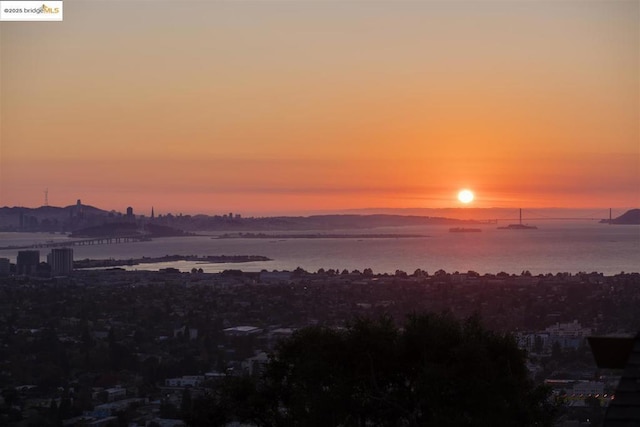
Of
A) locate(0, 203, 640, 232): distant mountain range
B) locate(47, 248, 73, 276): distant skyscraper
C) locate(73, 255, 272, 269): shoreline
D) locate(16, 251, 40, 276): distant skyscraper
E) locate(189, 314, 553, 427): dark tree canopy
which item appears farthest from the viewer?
locate(0, 203, 640, 232): distant mountain range

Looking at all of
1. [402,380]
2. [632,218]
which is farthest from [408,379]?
[632,218]

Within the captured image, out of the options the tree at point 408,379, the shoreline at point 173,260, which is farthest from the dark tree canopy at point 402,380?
the shoreline at point 173,260

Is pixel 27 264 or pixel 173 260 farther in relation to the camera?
pixel 173 260

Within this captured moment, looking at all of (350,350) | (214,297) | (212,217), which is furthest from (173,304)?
(212,217)

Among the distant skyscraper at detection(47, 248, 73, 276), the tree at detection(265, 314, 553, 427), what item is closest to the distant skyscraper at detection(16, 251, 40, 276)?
the distant skyscraper at detection(47, 248, 73, 276)

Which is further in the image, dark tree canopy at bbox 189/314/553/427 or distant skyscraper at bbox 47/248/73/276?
distant skyscraper at bbox 47/248/73/276

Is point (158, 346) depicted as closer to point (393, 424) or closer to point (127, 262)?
point (393, 424)

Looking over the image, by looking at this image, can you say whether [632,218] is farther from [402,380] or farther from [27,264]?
[402,380]

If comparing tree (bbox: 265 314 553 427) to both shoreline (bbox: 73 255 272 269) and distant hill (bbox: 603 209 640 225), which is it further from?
distant hill (bbox: 603 209 640 225)

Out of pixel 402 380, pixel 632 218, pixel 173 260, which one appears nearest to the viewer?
pixel 402 380
